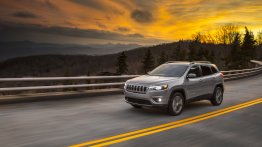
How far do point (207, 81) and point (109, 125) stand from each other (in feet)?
16.8

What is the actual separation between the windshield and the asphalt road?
51.6 inches

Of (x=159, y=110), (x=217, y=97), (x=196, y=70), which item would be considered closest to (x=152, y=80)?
(x=159, y=110)

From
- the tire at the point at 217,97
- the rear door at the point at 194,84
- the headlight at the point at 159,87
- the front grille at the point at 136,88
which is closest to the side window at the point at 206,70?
the rear door at the point at 194,84

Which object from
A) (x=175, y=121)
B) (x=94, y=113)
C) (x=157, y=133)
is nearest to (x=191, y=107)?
(x=175, y=121)

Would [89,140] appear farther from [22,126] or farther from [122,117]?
[122,117]

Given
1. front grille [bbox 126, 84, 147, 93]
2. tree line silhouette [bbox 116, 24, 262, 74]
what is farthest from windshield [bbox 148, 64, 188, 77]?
tree line silhouette [bbox 116, 24, 262, 74]

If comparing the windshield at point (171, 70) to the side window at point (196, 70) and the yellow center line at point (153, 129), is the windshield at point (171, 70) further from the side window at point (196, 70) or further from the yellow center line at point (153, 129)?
the yellow center line at point (153, 129)

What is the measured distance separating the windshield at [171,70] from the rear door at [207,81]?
1.09 metres

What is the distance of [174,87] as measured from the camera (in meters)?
10.2

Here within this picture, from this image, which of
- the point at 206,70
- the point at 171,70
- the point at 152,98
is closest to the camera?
the point at 152,98

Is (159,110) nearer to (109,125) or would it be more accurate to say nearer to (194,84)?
(194,84)

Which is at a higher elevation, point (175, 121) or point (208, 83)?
point (208, 83)

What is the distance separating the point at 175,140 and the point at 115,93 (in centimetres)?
935

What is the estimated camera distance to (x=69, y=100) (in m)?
13.3
